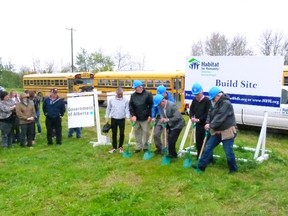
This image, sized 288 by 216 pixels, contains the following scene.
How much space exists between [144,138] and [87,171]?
1879mm

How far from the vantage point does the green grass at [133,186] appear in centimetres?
531

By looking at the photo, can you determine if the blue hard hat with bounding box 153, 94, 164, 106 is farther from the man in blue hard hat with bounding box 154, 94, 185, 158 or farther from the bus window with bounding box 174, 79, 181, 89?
the bus window with bounding box 174, 79, 181, 89

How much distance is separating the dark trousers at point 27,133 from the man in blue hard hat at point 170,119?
4.23 m

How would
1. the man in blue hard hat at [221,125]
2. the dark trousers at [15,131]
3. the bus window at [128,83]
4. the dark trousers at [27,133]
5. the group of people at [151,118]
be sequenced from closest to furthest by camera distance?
the man in blue hard hat at [221,125] → the group of people at [151,118] → the dark trousers at [27,133] → the dark trousers at [15,131] → the bus window at [128,83]

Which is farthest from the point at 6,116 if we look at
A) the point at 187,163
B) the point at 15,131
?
the point at 187,163

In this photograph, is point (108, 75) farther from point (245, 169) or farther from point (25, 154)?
point (245, 169)

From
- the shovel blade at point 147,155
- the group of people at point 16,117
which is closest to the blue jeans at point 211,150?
the shovel blade at point 147,155

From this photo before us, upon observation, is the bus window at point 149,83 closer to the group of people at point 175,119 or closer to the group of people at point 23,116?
the group of people at point 23,116

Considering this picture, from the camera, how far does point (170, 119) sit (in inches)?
302

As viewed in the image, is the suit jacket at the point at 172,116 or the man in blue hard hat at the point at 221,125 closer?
the man in blue hard hat at the point at 221,125

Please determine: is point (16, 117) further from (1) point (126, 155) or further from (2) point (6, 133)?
(1) point (126, 155)

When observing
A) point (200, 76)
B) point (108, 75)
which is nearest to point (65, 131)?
point (200, 76)

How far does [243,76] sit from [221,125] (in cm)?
182

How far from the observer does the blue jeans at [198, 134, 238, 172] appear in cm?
672
